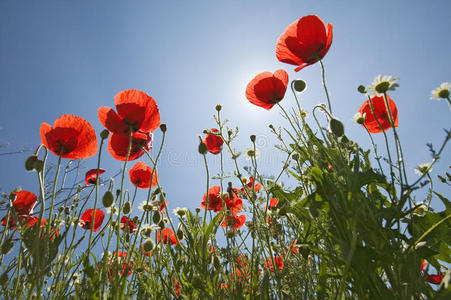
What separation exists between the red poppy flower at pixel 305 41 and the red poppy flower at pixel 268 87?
177 mm

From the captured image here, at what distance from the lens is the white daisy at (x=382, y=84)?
122 cm

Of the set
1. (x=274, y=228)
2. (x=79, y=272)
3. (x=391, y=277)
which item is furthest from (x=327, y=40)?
(x=79, y=272)

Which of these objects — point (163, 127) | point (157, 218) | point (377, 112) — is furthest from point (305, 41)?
point (157, 218)

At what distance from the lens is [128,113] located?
1.46 meters

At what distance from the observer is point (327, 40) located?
1.60m

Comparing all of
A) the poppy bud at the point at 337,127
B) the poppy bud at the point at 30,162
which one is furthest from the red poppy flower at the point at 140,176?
the poppy bud at the point at 337,127

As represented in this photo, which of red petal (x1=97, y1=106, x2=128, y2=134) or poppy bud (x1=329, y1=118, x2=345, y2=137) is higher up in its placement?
red petal (x1=97, y1=106, x2=128, y2=134)

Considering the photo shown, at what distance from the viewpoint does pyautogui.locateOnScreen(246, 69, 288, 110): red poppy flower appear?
191cm

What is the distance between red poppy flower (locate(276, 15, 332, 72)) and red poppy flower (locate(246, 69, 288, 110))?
0.18 m

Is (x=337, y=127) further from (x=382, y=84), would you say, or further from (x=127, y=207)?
(x=127, y=207)

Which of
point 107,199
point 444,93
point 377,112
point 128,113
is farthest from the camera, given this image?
point 377,112

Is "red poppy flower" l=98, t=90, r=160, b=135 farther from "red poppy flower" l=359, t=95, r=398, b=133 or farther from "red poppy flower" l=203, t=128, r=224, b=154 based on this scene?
"red poppy flower" l=359, t=95, r=398, b=133

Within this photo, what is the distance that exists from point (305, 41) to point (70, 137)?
1.44m

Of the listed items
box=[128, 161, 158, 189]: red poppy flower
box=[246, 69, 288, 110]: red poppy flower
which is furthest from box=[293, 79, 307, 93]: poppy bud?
box=[128, 161, 158, 189]: red poppy flower
